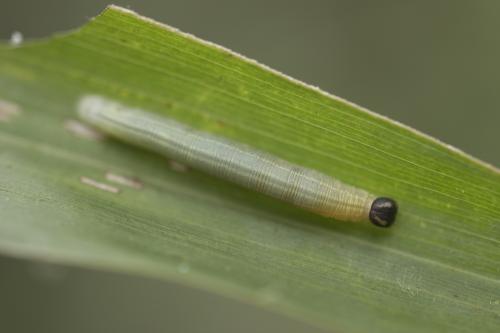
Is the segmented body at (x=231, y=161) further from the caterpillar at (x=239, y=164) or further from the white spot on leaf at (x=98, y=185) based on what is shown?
the white spot on leaf at (x=98, y=185)

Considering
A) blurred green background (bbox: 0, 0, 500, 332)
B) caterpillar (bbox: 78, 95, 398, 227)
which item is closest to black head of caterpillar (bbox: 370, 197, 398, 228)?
caterpillar (bbox: 78, 95, 398, 227)

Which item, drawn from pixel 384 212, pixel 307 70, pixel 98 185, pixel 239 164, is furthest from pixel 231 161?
pixel 307 70

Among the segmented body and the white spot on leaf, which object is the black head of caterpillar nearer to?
the segmented body

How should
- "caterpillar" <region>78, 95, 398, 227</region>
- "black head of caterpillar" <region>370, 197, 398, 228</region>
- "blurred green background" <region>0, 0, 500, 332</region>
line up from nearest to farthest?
"black head of caterpillar" <region>370, 197, 398, 228</region> → "caterpillar" <region>78, 95, 398, 227</region> → "blurred green background" <region>0, 0, 500, 332</region>

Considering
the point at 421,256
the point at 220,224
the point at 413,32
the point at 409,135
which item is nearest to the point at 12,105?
the point at 220,224

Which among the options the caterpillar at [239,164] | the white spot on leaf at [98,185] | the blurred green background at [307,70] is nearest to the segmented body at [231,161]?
the caterpillar at [239,164]

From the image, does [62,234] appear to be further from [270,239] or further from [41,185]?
[270,239]

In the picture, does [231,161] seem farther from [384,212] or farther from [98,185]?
[384,212]
